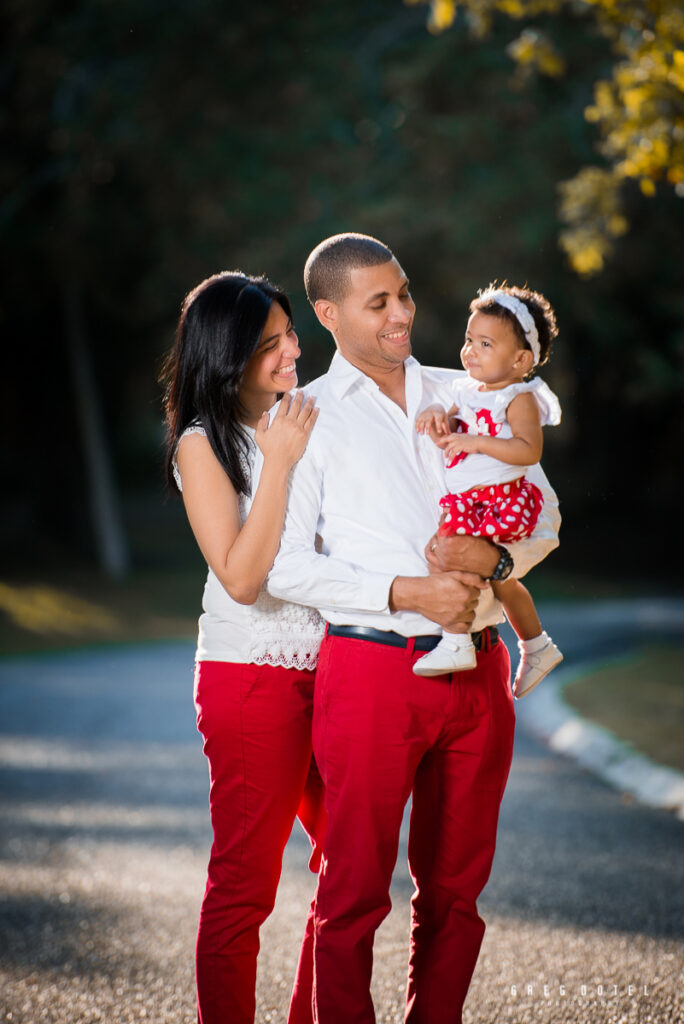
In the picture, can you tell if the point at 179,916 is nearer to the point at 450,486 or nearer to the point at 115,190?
the point at 450,486

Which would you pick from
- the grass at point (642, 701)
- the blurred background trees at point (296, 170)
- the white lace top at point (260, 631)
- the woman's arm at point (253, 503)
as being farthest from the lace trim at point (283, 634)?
the blurred background trees at point (296, 170)

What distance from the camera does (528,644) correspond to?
3473 millimetres

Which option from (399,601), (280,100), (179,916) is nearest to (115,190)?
(280,100)

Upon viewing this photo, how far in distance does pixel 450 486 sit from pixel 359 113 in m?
19.9

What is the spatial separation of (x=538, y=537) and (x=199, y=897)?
2767mm

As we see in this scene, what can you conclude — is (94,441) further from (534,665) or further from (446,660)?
(446,660)

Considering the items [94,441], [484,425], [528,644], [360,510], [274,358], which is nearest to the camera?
[360,510]

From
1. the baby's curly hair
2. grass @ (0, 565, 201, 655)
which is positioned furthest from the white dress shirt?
grass @ (0, 565, 201, 655)

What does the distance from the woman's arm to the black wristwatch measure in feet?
1.90

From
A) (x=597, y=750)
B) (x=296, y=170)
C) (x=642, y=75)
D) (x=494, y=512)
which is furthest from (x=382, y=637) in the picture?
(x=296, y=170)

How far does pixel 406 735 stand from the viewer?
294 centimetres

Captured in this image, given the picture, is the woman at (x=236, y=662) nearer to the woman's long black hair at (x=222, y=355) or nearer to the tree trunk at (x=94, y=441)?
the woman's long black hair at (x=222, y=355)

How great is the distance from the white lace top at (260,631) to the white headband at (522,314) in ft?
2.77

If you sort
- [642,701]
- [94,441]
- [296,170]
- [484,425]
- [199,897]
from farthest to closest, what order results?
[94,441] → [296,170] → [642,701] → [199,897] → [484,425]
